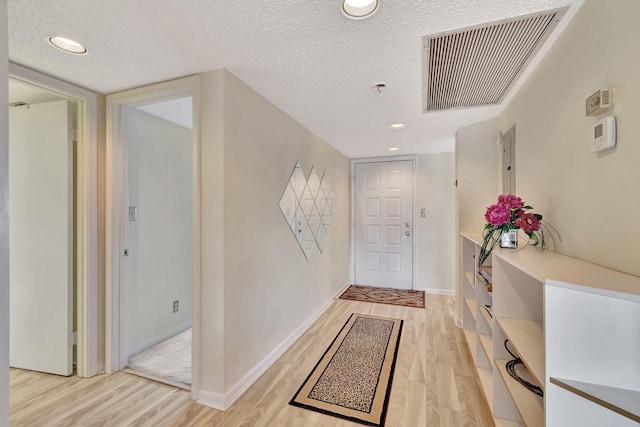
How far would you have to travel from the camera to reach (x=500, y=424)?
4.46ft

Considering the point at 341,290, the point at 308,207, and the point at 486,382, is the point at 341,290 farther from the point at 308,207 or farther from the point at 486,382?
the point at 486,382

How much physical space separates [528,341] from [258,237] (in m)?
1.72

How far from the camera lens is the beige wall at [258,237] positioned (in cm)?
179

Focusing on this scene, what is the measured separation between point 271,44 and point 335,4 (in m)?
0.44

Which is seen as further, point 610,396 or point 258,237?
point 258,237

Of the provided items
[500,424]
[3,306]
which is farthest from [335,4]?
[500,424]

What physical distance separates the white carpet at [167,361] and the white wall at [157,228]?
0.32 feet

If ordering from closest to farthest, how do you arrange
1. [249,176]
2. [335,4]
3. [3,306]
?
[3,306]
[335,4]
[249,176]

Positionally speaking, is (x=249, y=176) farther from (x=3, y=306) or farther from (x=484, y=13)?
(x=484, y=13)

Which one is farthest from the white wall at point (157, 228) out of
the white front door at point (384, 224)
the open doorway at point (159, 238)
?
the white front door at point (384, 224)

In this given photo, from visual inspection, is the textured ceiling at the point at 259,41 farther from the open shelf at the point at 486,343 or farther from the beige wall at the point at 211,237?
the open shelf at the point at 486,343

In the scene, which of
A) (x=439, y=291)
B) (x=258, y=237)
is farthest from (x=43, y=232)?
(x=439, y=291)

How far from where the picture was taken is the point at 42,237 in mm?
2059

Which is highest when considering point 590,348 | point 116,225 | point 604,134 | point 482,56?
point 482,56
